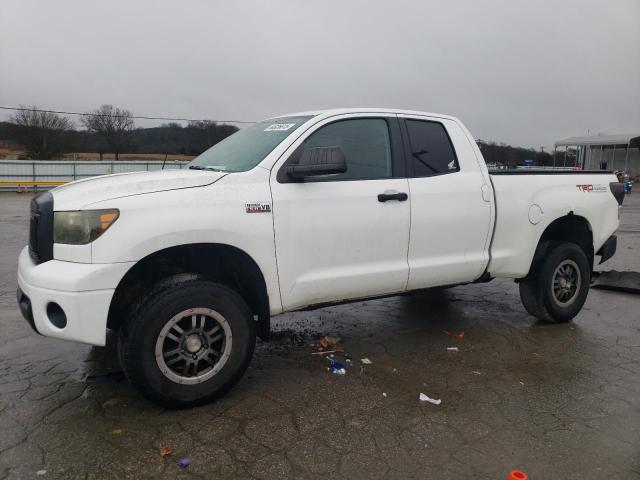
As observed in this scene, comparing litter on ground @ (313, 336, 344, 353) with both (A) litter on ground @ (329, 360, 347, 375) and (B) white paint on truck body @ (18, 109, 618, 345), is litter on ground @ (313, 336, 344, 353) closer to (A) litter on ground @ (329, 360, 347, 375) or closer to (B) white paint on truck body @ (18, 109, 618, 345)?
(A) litter on ground @ (329, 360, 347, 375)

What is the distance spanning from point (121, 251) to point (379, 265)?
6.07 feet

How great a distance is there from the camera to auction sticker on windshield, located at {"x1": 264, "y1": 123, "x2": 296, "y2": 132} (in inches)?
158

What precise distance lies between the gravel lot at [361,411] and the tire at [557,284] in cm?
18

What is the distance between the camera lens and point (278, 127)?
4.11 m

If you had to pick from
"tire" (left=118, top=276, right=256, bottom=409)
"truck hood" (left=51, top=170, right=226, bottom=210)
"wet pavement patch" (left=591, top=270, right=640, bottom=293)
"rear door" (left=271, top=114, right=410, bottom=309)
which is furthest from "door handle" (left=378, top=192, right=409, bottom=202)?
"wet pavement patch" (left=591, top=270, right=640, bottom=293)

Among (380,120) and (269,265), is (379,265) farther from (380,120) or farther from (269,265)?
(380,120)

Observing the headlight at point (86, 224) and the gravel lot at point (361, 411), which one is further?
the headlight at point (86, 224)

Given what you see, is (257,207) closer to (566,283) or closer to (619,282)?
(566,283)

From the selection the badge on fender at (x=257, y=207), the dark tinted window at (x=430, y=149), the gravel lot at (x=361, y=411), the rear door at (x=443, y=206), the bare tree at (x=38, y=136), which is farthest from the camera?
the bare tree at (x=38, y=136)

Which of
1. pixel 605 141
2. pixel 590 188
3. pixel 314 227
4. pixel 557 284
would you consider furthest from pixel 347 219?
pixel 605 141

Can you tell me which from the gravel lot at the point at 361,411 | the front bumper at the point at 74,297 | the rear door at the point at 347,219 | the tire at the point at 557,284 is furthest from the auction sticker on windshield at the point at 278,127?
the tire at the point at 557,284

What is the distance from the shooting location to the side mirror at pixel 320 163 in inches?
138

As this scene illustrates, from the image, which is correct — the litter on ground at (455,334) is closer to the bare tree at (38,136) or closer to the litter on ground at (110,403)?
the litter on ground at (110,403)

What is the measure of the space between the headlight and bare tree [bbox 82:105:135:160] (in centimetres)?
3696
